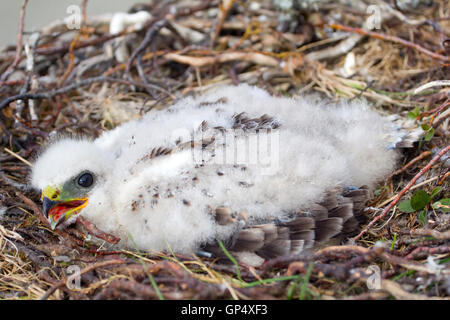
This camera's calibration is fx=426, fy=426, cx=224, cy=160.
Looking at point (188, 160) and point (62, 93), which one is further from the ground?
point (62, 93)

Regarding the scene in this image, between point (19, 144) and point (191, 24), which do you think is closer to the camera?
point (19, 144)

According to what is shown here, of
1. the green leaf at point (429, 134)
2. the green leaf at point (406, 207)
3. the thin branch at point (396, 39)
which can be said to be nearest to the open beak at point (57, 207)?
the green leaf at point (406, 207)

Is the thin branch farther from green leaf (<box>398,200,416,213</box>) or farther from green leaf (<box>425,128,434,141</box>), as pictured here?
green leaf (<box>398,200,416,213</box>)

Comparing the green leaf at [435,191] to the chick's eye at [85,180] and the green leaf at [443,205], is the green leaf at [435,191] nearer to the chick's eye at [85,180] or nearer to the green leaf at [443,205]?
the green leaf at [443,205]

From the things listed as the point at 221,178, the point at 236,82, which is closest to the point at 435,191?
the point at 221,178

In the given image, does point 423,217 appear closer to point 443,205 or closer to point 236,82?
point 443,205

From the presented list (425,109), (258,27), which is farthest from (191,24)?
(425,109)

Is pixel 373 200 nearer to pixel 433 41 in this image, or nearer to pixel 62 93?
pixel 433 41
